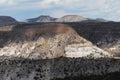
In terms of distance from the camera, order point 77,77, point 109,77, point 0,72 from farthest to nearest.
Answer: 1. point 0,72
2. point 77,77
3. point 109,77

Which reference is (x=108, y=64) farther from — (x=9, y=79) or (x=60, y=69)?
(x=9, y=79)

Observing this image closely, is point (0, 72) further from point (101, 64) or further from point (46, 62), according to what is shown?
point (101, 64)

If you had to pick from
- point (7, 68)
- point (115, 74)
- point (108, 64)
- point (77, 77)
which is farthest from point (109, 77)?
point (7, 68)

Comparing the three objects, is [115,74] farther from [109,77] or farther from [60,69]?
[60,69]

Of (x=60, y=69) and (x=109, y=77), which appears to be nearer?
(x=109, y=77)

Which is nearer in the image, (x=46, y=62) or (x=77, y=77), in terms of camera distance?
(x=77, y=77)

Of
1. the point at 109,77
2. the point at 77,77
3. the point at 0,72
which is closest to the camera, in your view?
the point at 109,77

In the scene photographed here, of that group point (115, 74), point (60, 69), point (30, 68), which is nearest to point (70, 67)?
point (60, 69)
